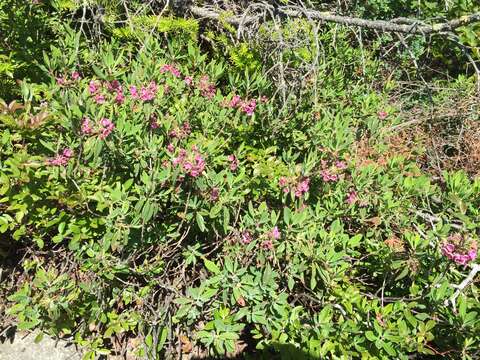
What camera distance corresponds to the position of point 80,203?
6.72 feet

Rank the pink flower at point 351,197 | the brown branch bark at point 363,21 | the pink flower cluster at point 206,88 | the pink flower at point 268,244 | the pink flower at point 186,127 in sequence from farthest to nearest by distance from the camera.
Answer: the brown branch bark at point 363,21 → the pink flower cluster at point 206,88 → the pink flower at point 351,197 → the pink flower at point 186,127 → the pink flower at point 268,244

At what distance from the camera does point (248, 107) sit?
8.11 feet

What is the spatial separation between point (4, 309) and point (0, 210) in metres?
0.69

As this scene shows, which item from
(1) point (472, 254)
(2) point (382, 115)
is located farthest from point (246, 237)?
(2) point (382, 115)

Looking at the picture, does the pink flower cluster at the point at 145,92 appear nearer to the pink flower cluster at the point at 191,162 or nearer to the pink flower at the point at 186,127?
the pink flower at the point at 186,127

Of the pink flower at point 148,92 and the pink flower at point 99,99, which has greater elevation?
the pink flower at point 148,92

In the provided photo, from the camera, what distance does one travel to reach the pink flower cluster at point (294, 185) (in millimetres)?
2217

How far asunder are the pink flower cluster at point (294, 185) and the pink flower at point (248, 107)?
0.51 meters

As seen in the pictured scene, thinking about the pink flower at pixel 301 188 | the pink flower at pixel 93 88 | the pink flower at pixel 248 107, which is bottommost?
the pink flower at pixel 301 188

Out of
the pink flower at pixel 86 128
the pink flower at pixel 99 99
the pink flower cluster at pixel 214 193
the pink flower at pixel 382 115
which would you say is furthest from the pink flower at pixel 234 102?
the pink flower at pixel 382 115

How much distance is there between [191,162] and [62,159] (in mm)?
651

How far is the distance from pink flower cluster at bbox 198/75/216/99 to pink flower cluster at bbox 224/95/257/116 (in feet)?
0.55

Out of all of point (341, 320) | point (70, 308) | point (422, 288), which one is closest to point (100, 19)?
point (70, 308)

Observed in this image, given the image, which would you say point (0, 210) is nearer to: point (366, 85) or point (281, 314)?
point (281, 314)
